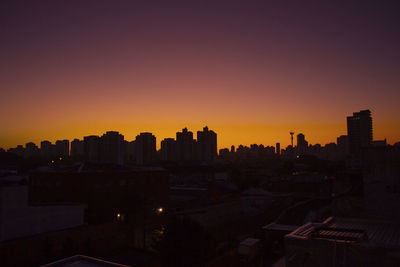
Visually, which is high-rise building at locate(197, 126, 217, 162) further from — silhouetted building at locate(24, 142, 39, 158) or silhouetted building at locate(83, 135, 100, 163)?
silhouetted building at locate(24, 142, 39, 158)

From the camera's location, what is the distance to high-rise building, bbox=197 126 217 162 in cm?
12378

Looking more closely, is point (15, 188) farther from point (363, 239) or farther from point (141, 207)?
point (363, 239)

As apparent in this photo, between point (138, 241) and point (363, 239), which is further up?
point (363, 239)

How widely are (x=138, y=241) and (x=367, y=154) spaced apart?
1858 cm

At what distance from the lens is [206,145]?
12550 cm

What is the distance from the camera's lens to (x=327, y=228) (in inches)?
497

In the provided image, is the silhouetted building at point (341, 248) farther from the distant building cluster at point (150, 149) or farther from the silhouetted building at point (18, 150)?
the silhouetted building at point (18, 150)

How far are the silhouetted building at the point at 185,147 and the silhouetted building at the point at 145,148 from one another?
1597cm

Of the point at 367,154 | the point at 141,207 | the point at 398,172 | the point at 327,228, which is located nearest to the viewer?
the point at 327,228

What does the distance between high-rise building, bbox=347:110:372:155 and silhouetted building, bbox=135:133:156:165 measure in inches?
2971

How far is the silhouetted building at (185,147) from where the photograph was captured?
4742 inches

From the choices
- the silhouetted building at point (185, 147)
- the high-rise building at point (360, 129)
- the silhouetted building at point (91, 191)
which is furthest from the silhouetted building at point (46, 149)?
the high-rise building at point (360, 129)

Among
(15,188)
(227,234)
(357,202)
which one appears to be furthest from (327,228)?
(15,188)

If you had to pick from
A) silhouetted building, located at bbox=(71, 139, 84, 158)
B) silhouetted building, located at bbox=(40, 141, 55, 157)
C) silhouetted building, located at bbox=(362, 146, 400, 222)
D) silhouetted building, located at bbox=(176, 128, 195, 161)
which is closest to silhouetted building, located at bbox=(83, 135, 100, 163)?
silhouetted building, located at bbox=(71, 139, 84, 158)
